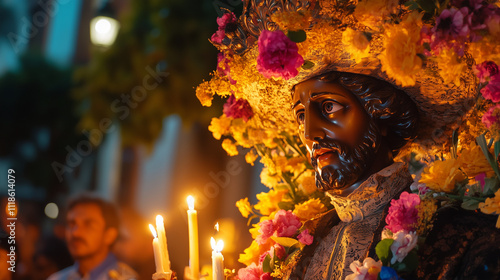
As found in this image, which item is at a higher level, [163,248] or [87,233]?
[87,233]

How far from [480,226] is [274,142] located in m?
1.04

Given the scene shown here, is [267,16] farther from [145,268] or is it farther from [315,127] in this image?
[145,268]

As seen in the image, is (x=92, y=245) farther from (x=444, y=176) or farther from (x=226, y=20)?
(x=444, y=176)

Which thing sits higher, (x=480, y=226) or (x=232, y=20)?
(x=232, y=20)

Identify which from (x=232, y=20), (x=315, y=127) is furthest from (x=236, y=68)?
(x=315, y=127)

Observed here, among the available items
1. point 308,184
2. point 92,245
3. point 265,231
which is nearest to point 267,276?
point 265,231

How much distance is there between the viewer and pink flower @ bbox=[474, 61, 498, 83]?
152 cm

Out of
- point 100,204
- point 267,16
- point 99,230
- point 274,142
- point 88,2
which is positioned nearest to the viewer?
point 267,16

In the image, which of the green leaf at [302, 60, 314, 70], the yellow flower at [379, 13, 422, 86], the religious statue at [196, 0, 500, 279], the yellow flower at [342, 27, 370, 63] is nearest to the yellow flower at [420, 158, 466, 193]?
the religious statue at [196, 0, 500, 279]

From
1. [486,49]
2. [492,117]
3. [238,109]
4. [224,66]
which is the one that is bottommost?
[492,117]

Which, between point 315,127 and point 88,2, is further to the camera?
point 88,2

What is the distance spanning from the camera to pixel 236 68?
1.81 m

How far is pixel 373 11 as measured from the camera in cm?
149

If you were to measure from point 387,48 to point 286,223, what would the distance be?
0.78m
